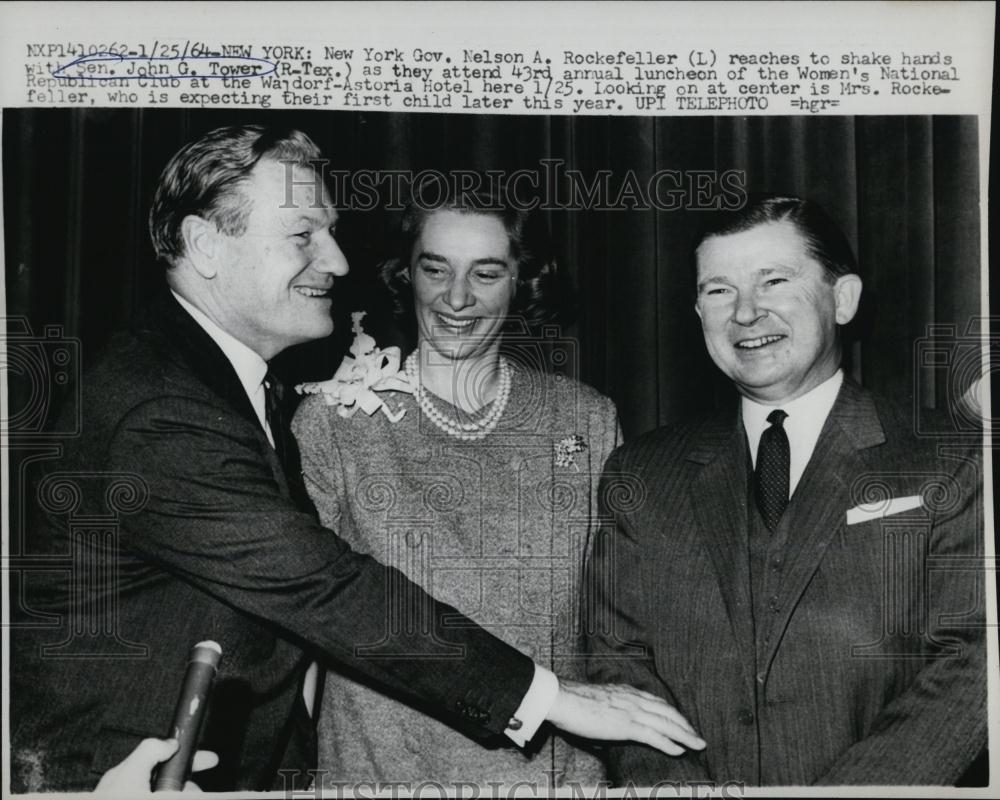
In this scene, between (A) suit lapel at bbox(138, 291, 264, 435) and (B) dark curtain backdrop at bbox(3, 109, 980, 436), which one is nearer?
(A) suit lapel at bbox(138, 291, 264, 435)

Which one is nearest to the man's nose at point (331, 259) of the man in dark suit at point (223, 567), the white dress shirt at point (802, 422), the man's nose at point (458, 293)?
the man in dark suit at point (223, 567)

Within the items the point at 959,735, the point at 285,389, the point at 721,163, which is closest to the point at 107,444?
the point at 285,389

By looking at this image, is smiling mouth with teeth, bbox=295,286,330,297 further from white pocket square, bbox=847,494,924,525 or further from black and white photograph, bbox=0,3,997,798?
white pocket square, bbox=847,494,924,525

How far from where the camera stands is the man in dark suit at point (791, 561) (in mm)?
2104

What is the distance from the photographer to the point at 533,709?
2.09 meters

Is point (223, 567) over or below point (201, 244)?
below

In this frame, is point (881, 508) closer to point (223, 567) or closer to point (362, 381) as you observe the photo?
point (362, 381)

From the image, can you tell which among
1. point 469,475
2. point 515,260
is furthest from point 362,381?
point 515,260

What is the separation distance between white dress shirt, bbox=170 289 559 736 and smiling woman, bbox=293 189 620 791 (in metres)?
0.04

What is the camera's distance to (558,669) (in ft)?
7.04

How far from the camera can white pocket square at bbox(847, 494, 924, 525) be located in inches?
84.7

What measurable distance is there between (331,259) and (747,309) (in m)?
0.85

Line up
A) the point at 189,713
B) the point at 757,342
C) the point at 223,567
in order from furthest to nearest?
1. the point at 757,342
2. the point at 223,567
3. the point at 189,713

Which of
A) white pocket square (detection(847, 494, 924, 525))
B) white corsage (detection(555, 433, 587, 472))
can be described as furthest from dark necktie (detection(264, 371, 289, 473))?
white pocket square (detection(847, 494, 924, 525))
